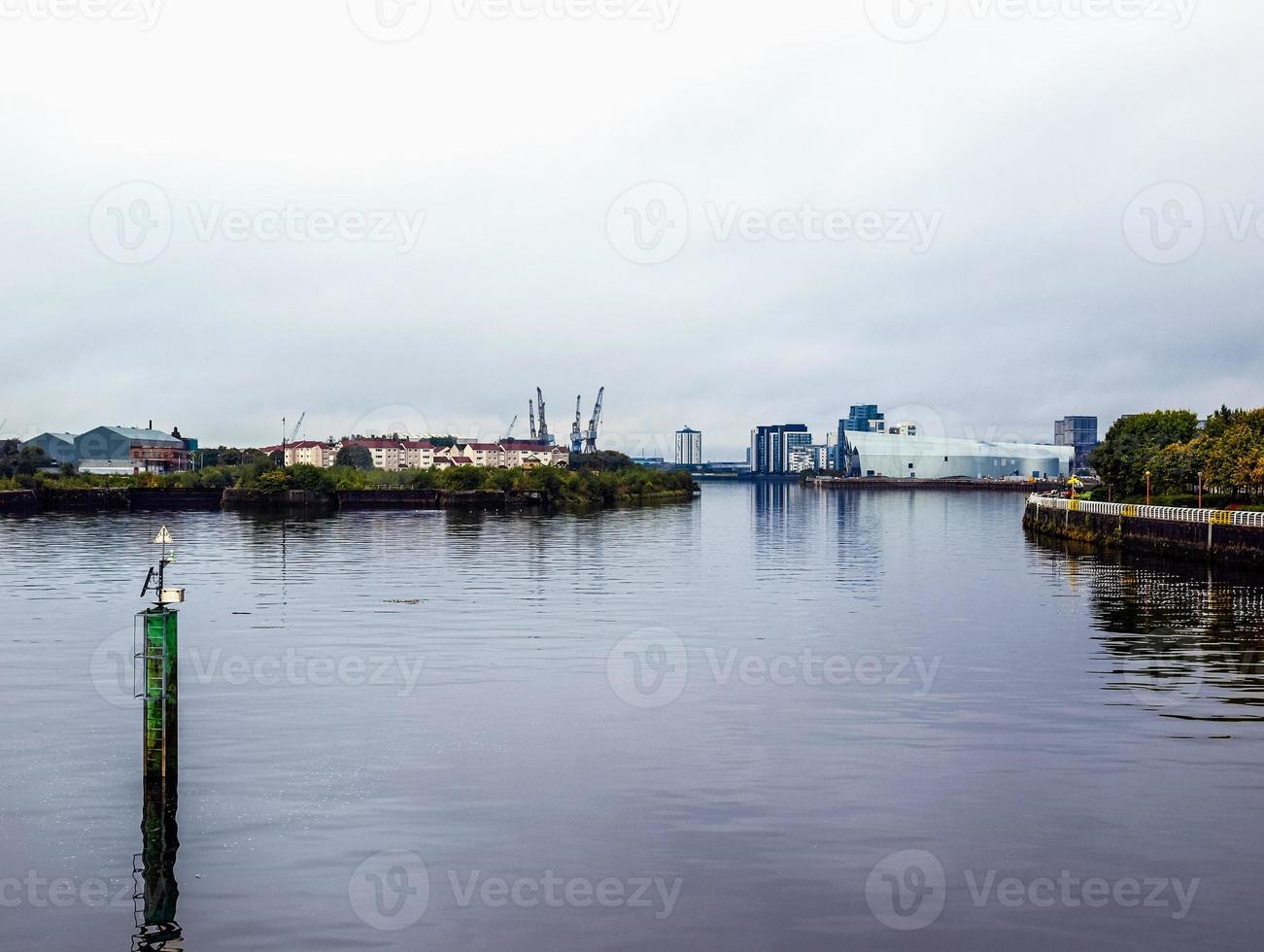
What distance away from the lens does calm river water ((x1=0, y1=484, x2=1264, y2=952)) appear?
12852 mm

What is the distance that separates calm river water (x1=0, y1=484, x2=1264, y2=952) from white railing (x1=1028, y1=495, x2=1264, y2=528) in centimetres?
1825

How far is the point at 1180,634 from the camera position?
34.0m

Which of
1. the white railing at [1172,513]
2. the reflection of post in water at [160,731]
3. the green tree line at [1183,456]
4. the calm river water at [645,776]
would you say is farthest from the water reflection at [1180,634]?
the green tree line at [1183,456]

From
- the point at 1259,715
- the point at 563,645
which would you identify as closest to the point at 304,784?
the point at 563,645

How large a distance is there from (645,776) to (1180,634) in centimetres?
2195

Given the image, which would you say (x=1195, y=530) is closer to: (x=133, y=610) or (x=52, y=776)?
(x=133, y=610)

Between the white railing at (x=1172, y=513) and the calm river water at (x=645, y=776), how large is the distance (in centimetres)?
1825

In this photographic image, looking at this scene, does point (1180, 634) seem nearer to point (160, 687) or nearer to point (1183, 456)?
point (160, 687)

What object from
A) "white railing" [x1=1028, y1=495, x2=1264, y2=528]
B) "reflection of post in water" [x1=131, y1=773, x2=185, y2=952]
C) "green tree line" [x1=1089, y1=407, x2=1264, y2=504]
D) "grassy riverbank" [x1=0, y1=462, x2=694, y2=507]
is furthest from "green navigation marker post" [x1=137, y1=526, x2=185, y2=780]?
"grassy riverbank" [x1=0, y1=462, x2=694, y2=507]

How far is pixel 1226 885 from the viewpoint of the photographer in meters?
13.5

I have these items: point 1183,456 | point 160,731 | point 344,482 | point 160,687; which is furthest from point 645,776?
point 344,482

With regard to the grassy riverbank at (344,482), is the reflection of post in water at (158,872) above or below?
below

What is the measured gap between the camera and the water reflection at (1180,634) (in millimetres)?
24266

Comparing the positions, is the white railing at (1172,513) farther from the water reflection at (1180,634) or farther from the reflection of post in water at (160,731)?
the reflection of post in water at (160,731)
